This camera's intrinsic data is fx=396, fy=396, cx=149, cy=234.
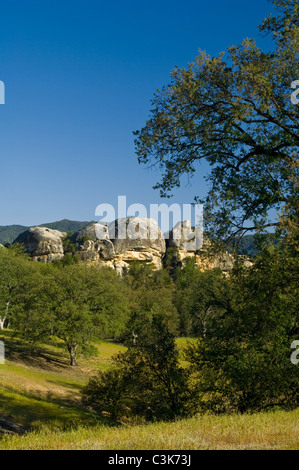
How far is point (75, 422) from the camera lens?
25953mm

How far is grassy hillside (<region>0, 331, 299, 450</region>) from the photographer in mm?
7312

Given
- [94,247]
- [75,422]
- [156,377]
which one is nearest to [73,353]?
[75,422]

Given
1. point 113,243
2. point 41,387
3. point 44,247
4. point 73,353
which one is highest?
point 113,243

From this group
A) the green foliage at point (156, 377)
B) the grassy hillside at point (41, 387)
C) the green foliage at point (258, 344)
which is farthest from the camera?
the grassy hillside at point (41, 387)

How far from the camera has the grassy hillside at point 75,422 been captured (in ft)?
24.0

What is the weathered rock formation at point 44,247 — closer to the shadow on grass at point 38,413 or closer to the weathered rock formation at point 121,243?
the weathered rock formation at point 121,243

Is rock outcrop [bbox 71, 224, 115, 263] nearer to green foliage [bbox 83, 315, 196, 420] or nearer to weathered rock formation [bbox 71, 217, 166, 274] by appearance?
weathered rock formation [bbox 71, 217, 166, 274]

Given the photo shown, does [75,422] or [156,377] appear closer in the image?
[156,377]

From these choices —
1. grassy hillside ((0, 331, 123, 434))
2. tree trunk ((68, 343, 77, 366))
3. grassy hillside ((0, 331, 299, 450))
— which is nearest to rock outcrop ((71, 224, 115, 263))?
grassy hillside ((0, 331, 299, 450))

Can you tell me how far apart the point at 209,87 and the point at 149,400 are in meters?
18.0

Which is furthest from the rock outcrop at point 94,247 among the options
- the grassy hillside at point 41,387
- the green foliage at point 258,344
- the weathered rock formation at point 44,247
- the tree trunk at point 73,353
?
the green foliage at point 258,344

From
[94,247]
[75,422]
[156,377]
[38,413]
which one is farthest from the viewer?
[94,247]

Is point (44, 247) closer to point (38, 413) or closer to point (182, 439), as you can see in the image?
point (38, 413)
